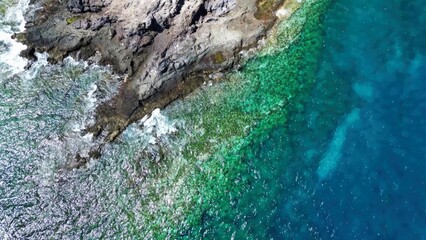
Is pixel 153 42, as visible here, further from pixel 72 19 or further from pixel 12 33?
pixel 12 33

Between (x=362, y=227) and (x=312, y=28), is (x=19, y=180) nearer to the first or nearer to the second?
(x=362, y=227)

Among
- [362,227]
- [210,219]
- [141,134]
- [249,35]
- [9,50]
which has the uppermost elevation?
[9,50]

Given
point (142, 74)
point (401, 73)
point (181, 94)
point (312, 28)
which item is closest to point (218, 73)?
point (181, 94)

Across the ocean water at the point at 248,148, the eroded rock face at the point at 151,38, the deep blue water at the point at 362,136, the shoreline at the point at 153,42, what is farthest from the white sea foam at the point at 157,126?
the deep blue water at the point at 362,136

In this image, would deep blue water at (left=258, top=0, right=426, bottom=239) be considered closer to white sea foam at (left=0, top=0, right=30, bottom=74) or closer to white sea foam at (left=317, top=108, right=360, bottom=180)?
white sea foam at (left=317, top=108, right=360, bottom=180)

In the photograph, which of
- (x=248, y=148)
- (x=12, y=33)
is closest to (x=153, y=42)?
(x=248, y=148)
